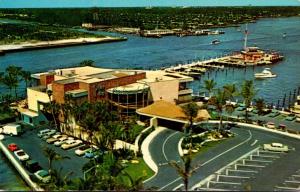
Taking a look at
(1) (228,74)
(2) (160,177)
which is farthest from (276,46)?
(2) (160,177)

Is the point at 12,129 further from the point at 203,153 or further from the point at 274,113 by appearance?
the point at 274,113

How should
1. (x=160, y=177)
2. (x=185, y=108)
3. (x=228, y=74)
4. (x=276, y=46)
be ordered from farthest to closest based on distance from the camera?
(x=276, y=46)
(x=228, y=74)
(x=185, y=108)
(x=160, y=177)

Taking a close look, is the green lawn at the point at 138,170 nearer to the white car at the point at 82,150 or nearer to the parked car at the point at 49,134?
the white car at the point at 82,150

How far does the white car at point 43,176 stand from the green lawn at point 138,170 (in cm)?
655

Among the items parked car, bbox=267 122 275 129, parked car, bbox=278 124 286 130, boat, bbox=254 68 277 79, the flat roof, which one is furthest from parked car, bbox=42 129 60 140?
→ boat, bbox=254 68 277 79

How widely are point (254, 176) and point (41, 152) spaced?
21399mm

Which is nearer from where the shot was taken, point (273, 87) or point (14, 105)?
point (14, 105)

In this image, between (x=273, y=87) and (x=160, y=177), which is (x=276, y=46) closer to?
(x=273, y=87)

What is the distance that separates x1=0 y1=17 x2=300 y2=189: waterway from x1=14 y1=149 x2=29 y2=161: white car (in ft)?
120

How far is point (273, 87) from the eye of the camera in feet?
275

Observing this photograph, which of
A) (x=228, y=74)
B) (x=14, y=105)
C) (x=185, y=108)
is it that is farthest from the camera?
(x=228, y=74)

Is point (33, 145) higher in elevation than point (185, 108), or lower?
lower

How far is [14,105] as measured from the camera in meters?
61.3

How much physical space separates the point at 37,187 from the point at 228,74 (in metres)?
72.0
